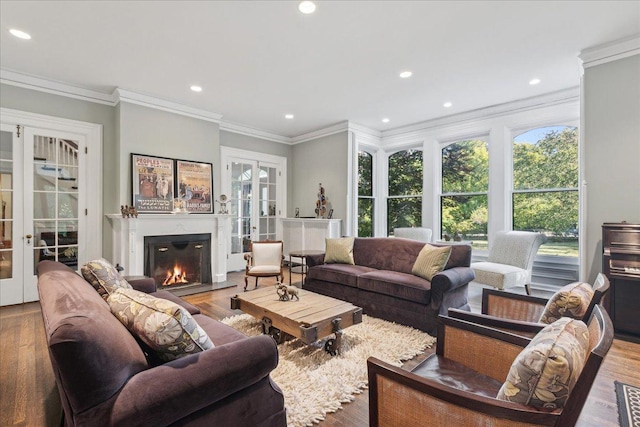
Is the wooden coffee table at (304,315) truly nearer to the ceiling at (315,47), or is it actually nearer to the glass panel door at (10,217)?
the ceiling at (315,47)

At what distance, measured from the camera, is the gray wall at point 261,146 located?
5992mm

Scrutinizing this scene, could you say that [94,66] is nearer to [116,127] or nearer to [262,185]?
[116,127]

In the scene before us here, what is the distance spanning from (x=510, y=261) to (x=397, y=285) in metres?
2.06

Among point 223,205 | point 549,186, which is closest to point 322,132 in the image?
point 223,205

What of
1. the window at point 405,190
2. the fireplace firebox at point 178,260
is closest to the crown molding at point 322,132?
the window at point 405,190

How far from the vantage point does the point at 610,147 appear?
126 inches

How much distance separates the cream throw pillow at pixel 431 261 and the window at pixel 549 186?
242 cm

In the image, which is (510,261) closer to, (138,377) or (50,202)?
(138,377)

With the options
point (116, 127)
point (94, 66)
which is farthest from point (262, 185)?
point (94, 66)

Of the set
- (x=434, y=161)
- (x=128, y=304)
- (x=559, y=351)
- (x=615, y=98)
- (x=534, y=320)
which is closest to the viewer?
(x=559, y=351)

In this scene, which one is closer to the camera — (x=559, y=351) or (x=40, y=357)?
(x=559, y=351)

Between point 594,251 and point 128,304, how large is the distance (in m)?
4.40

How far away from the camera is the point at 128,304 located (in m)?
1.39

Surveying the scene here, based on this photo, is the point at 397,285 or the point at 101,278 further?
the point at 397,285
